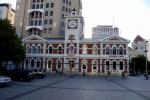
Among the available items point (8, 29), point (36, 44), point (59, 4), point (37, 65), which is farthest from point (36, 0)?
point (8, 29)

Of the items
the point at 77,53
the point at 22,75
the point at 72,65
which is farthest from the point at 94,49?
the point at 22,75

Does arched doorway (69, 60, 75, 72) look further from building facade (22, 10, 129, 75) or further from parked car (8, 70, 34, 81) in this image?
parked car (8, 70, 34, 81)

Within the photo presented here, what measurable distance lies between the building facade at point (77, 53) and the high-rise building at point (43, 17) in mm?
13975

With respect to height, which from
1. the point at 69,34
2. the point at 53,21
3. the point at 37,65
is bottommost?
the point at 37,65

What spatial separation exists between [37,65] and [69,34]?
14.0 meters

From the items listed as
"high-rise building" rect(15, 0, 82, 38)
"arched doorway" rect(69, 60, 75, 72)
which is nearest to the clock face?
"arched doorway" rect(69, 60, 75, 72)

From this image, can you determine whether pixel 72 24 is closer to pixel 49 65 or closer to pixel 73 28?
pixel 73 28

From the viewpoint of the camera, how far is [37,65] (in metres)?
67.6

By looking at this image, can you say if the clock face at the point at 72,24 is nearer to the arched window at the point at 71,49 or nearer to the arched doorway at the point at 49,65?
the arched window at the point at 71,49

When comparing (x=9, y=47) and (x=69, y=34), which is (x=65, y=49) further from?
(x=9, y=47)

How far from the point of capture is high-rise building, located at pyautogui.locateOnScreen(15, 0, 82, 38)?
8212 centimetres

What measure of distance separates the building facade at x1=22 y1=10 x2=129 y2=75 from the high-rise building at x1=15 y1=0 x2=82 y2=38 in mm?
13975

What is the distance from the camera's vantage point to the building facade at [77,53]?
6406 centimetres

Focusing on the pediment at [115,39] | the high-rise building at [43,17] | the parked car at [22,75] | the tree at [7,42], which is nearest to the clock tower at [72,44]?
the pediment at [115,39]
